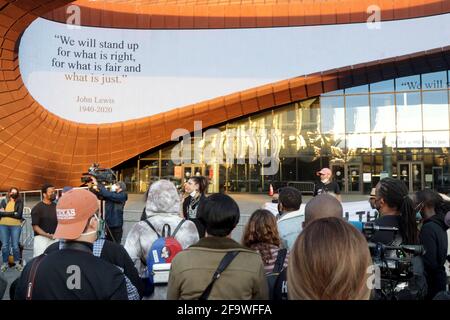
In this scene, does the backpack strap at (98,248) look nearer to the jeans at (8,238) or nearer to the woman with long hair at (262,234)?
the woman with long hair at (262,234)

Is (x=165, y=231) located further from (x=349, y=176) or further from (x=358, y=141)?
(x=358, y=141)

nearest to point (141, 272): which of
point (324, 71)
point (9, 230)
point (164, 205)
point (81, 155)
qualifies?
point (164, 205)

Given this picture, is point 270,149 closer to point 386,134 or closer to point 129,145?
point 386,134

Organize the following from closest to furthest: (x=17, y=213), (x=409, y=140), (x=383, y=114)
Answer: (x=17, y=213), (x=409, y=140), (x=383, y=114)

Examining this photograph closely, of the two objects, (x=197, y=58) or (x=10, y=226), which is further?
(x=197, y=58)

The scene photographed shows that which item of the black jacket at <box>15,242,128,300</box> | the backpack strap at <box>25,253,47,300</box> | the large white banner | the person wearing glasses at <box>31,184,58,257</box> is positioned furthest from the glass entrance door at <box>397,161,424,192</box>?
the backpack strap at <box>25,253,47,300</box>

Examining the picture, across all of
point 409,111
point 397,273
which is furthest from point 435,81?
point 397,273

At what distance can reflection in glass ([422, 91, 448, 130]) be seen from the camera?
82.8ft

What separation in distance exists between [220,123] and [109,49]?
8162 millimetres

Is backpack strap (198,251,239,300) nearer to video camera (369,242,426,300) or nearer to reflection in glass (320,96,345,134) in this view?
video camera (369,242,426,300)

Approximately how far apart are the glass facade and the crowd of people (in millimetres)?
22295

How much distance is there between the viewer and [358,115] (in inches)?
1035

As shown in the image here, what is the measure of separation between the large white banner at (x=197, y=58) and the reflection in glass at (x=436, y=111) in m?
3.08

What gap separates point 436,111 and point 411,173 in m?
4.03
